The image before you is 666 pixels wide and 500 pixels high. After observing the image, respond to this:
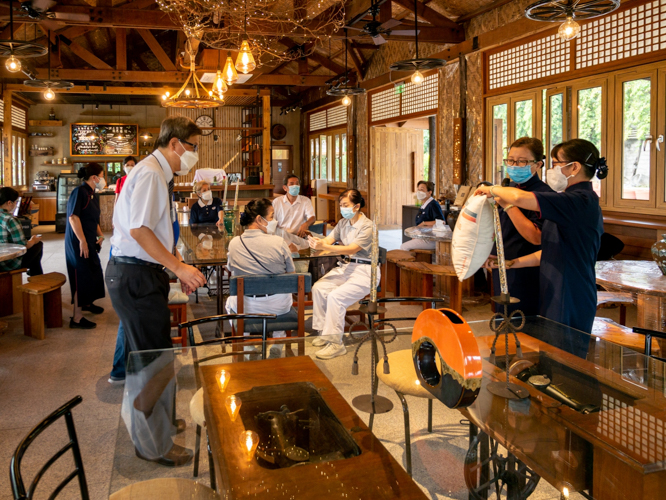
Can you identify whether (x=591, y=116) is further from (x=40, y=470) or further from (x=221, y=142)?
(x=221, y=142)

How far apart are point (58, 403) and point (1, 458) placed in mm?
750

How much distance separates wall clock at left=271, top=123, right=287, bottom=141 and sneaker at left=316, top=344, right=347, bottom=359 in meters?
15.4

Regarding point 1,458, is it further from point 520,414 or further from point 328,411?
point 520,414

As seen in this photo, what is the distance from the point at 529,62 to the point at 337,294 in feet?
16.1

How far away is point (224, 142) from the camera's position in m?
17.6

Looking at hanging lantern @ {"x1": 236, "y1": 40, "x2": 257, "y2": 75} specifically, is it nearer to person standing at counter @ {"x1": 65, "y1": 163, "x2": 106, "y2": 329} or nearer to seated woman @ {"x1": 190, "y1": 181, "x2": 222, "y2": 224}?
person standing at counter @ {"x1": 65, "y1": 163, "x2": 106, "y2": 329}

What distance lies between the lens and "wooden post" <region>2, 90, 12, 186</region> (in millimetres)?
13328

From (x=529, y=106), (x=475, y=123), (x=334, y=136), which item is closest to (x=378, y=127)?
(x=334, y=136)

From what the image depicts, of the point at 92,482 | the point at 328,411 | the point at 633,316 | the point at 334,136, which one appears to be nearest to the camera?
the point at 328,411

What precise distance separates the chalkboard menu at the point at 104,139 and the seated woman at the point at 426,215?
473 inches

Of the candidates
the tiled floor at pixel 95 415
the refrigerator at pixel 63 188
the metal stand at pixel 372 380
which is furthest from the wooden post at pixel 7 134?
the metal stand at pixel 372 380

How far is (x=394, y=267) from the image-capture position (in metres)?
6.57

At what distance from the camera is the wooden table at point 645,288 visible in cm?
323

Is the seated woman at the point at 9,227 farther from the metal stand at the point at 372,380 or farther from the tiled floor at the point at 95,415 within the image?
the metal stand at the point at 372,380
